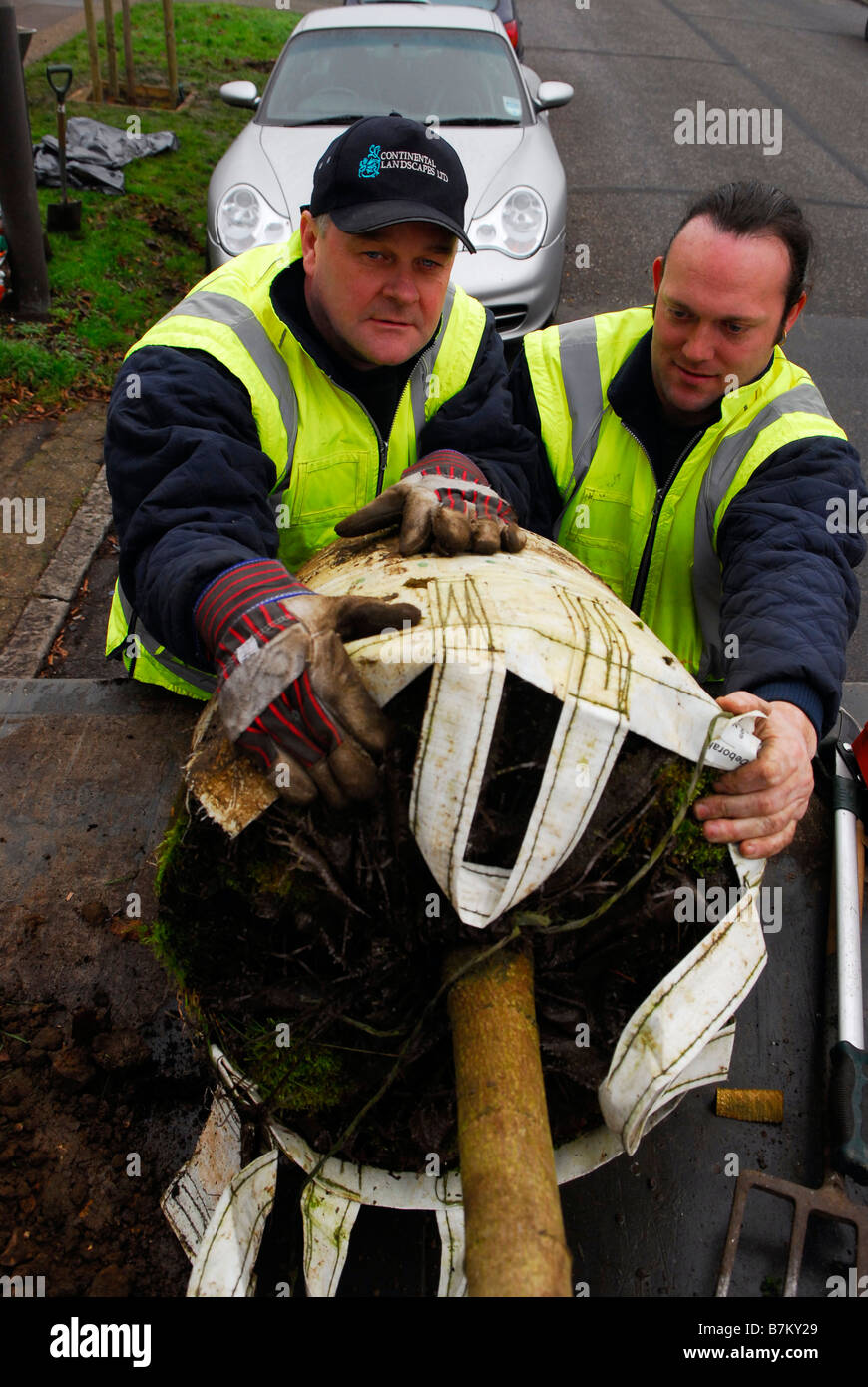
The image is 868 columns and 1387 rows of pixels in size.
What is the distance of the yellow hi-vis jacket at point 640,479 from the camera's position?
251 centimetres

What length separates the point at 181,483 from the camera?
1930 millimetres

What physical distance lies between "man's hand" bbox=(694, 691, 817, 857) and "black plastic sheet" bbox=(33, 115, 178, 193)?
710 cm

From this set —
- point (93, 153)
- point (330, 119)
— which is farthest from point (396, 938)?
point (93, 153)

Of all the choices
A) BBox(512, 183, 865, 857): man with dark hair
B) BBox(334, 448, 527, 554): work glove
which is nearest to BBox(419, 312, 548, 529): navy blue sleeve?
BBox(512, 183, 865, 857): man with dark hair

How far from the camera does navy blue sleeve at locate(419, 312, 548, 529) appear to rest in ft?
7.95

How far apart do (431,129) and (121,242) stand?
2887mm

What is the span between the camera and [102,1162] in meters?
1.95

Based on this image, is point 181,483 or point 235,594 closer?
point 235,594

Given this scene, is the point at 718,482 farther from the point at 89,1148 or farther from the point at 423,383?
the point at 89,1148

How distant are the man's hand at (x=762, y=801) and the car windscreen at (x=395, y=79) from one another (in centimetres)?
512

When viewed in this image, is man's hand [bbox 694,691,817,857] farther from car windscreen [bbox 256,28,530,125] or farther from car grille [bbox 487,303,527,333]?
car windscreen [bbox 256,28,530,125]

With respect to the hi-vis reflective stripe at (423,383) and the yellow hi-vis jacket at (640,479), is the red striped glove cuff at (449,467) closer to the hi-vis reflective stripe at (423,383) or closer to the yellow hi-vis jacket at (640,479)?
the hi-vis reflective stripe at (423,383)

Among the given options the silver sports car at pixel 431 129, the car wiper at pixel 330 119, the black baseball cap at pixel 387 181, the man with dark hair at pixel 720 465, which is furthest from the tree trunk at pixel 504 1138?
the car wiper at pixel 330 119
